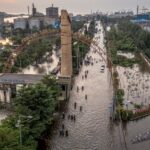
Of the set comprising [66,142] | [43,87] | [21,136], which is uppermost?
[43,87]

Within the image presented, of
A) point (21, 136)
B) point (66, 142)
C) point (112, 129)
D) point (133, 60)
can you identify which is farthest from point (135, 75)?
point (21, 136)

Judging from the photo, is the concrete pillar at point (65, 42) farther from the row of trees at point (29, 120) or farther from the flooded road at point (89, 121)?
the row of trees at point (29, 120)

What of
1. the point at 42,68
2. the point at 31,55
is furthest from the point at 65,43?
the point at 31,55

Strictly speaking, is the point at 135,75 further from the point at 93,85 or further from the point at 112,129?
the point at 112,129

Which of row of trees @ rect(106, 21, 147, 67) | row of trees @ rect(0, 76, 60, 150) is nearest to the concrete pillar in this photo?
row of trees @ rect(0, 76, 60, 150)

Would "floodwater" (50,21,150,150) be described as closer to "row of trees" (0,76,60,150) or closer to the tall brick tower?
"row of trees" (0,76,60,150)

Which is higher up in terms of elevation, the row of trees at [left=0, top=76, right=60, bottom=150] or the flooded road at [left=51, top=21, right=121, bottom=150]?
the row of trees at [left=0, top=76, right=60, bottom=150]

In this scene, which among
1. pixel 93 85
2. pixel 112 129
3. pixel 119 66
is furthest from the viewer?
pixel 119 66

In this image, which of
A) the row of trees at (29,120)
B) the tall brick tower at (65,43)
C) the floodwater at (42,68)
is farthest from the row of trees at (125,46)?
the row of trees at (29,120)
